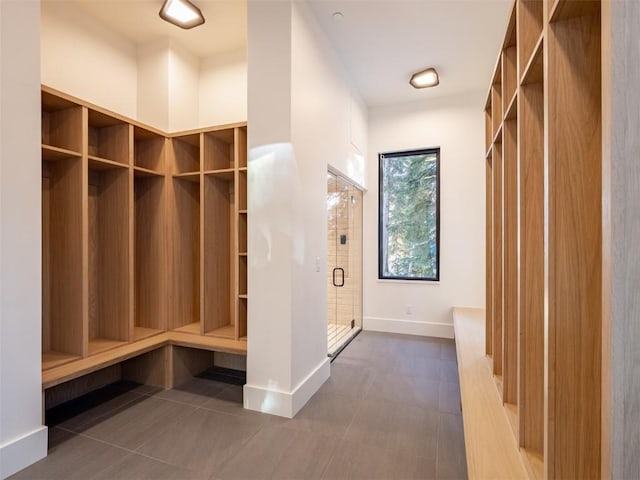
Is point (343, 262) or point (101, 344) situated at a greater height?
point (343, 262)

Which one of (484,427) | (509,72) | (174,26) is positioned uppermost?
(174,26)

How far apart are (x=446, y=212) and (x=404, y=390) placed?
8.57 feet

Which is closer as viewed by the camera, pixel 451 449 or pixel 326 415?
pixel 451 449

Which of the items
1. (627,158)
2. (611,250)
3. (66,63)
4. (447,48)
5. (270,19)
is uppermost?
(447,48)

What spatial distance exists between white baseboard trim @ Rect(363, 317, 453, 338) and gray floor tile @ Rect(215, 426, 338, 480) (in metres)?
2.80

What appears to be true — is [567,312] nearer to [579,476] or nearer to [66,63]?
[579,476]

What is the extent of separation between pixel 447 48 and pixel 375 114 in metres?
1.54

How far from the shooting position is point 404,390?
2.94 meters

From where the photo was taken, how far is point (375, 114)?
4.96m

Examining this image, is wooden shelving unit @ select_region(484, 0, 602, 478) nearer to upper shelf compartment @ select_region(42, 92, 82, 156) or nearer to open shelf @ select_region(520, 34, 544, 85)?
open shelf @ select_region(520, 34, 544, 85)

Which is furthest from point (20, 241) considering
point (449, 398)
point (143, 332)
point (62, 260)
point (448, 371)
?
point (448, 371)

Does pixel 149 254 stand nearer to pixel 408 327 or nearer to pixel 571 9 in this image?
pixel 571 9

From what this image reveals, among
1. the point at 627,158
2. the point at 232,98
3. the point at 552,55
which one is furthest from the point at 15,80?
the point at 627,158

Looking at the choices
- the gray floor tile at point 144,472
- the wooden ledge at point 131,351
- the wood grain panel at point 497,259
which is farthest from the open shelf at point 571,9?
the wooden ledge at point 131,351
